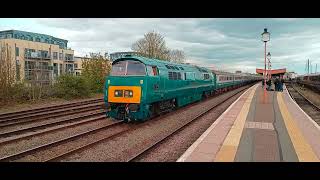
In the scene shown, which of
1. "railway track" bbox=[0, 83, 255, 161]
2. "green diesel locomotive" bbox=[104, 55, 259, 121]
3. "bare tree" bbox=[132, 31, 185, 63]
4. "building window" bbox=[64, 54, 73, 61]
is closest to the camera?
"railway track" bbox=[0, 83, 255, 161]

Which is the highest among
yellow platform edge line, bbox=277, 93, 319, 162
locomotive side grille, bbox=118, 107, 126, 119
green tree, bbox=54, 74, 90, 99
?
green tree, bbox=54, 74, 90, 99

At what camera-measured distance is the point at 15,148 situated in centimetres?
898

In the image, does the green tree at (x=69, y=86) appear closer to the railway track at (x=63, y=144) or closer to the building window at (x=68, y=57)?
the railway track at (x=63, y=144)

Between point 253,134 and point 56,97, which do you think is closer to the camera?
point 253,134

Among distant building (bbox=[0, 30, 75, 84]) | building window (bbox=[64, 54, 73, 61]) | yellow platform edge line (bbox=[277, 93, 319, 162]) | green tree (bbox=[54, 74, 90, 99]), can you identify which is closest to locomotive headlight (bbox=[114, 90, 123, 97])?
yellow platform edge line (bbox=[277, 93, 319, 162])

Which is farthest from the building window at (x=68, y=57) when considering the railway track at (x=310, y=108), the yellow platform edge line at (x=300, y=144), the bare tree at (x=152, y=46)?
the yellow platform edge line at (x=300, y=144)

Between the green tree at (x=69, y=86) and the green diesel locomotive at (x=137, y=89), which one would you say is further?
the green tree at (x=69, y=86)

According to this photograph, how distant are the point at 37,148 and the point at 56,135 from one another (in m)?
2.39

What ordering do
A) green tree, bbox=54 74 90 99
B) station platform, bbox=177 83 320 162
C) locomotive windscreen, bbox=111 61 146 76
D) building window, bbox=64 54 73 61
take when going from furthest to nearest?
building window, bbox=64 54 73 61, green tree, bbox=54 74 90 99, locomotive windscreen, bbox=111 61 146 76, station platform, bbox=177 83 320 162

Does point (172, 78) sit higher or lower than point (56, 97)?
higher

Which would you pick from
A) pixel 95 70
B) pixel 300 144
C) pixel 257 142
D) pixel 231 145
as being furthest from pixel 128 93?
pixel 95 70

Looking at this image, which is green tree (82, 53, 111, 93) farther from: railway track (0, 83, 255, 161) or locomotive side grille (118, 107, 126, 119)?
railway track (0, 83, 255, 161)

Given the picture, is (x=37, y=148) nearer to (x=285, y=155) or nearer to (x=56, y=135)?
(x=56, y=135)
